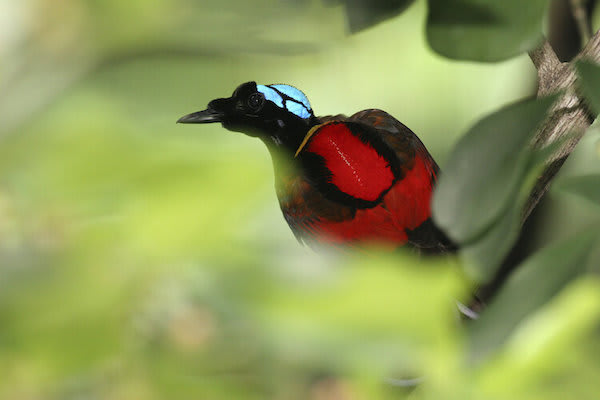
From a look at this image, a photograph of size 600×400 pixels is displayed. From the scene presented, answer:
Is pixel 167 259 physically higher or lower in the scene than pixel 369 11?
lower

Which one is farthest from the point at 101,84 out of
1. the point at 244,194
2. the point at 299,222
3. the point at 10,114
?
the point at 244,194

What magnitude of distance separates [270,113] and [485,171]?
0.35 metres

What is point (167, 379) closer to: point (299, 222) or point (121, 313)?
point (121, 313)

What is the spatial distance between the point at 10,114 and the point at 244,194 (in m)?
0.34

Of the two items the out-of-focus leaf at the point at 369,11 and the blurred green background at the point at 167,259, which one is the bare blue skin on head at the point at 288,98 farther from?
the out-of-focus leaf at the point at 369,11

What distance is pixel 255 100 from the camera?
0.68 m

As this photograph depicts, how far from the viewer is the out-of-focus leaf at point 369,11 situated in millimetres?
499

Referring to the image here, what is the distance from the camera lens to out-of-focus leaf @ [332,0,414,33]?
50cm

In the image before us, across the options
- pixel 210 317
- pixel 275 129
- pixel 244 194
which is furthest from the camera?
pixel 275 129

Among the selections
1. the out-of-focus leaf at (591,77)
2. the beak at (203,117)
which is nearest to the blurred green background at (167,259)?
the beak at (203,117)

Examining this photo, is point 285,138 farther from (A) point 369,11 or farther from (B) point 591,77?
(B) point 591,77

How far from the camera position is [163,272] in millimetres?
463

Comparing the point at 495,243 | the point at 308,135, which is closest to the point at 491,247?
the point at 495,243

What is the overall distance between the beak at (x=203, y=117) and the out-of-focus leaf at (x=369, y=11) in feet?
0.54
